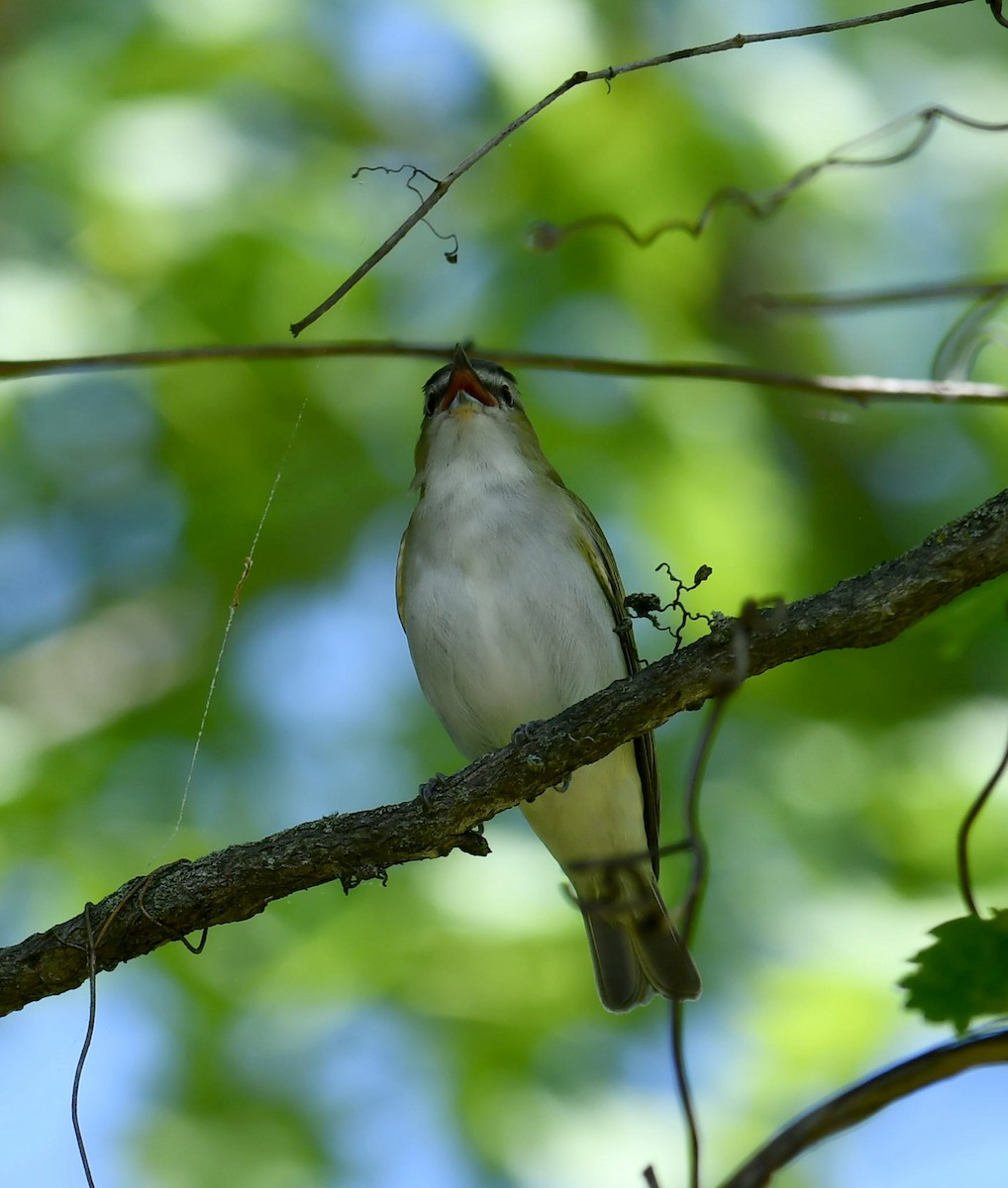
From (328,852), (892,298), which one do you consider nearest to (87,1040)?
(328,852)

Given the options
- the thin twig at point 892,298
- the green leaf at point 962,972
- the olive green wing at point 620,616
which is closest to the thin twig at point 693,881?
the green leaf at point 962,972

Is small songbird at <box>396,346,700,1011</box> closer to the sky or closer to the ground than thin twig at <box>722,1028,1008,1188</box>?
closer to the sky

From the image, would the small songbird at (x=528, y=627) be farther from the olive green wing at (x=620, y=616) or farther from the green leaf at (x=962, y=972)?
the green leaf at (x=962, y=972)

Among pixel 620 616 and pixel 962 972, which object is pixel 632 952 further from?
pixel 962 972

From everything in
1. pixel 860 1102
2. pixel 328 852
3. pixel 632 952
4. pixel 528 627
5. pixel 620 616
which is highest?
pixel 620 616

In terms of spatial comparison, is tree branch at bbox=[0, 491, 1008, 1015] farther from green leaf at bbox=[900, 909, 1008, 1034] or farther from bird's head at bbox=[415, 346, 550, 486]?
bird's head at bbox=[415, 346, 550, 486]

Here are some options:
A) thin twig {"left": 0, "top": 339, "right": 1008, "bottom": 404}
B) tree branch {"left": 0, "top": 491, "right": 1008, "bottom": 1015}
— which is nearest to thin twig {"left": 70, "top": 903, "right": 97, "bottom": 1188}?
tree branch {"left": 0, "top": 491, "right": 1008, "bottom": 1015}

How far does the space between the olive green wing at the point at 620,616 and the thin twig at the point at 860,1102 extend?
331 cm

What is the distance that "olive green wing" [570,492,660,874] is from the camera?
4.88m

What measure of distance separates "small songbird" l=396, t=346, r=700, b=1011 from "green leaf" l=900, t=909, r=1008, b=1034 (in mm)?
2730

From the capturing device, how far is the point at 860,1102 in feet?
4.75

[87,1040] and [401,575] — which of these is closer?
[87,1040]

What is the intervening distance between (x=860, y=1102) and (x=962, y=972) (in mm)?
398

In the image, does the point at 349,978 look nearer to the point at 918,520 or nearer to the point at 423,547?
the point at 423,547
